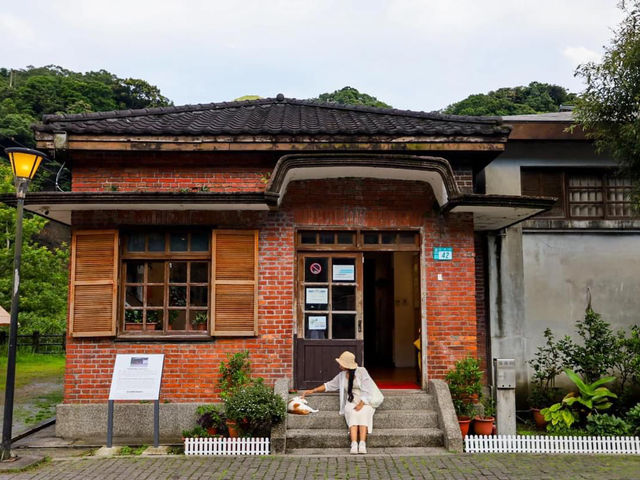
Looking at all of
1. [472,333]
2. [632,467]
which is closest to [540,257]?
[472,333]

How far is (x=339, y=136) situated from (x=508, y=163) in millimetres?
3826

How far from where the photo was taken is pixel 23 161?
7008 mm

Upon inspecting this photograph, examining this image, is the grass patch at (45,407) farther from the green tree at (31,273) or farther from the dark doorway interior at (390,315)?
the dark doorway interior at (390,315)

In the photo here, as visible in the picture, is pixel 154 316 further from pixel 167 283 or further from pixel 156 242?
pixel 156 242

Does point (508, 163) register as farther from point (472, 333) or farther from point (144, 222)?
point (144, 222)

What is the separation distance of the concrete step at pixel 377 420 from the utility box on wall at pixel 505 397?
2.91 feet

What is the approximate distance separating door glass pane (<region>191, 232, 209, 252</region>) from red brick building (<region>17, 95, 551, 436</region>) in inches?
0.9

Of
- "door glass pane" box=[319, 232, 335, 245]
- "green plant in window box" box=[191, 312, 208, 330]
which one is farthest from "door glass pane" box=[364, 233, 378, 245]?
"green plant in window box" box=[191, 312, 208, 330]

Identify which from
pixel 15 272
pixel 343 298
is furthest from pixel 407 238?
pixel 15 272

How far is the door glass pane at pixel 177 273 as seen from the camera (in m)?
8.34

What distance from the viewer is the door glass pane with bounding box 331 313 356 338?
8406 millimetres

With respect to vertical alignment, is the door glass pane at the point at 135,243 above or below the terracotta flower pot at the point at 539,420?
above

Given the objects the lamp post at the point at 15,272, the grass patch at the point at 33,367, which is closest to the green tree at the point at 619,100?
the lamp post at the point at 15,272

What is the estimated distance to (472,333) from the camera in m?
8.27
